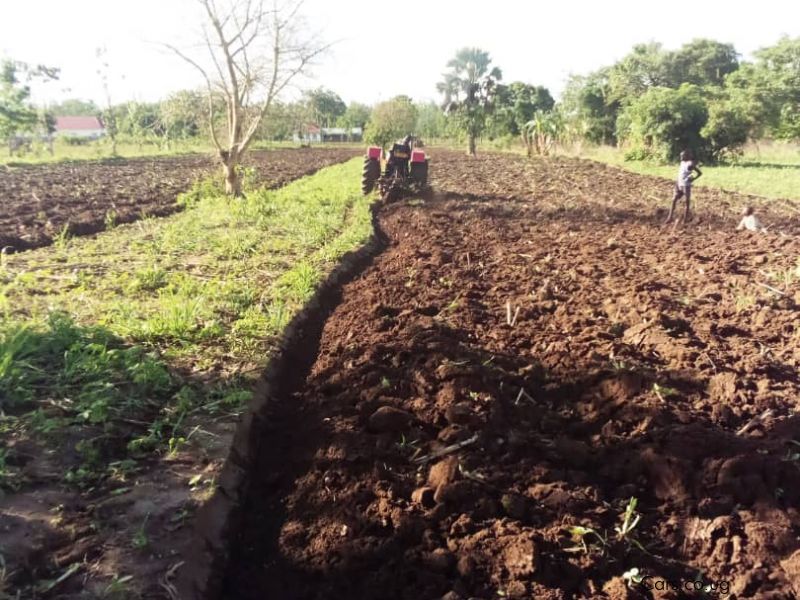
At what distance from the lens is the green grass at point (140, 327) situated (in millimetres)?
4031

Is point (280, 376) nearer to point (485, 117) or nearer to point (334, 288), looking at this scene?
point (334, 288)

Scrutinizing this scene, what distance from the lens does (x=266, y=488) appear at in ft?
12.5

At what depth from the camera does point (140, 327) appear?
17.9 feet

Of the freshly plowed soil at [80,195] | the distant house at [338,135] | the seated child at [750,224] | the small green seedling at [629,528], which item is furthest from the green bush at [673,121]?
the distant house at [338,135]

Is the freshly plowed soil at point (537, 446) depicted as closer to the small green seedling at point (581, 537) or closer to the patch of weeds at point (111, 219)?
the small green seedling at point (581, 537)

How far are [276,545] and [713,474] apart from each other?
2.38 metres

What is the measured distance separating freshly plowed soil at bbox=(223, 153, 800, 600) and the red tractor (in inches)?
314

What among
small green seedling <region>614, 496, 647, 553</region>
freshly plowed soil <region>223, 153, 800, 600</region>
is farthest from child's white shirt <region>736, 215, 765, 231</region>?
small green seedling <region>614, 496, 647, 553</region>

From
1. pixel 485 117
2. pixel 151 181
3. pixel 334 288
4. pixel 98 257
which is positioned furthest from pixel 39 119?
pixel 334 288

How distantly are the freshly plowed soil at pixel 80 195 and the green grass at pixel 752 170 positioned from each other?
14.6m

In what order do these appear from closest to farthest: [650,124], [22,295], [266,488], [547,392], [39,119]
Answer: [266,488] → [547,392] → [22,295] → [650,124] → [39,119]

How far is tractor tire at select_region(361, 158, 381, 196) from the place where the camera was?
1567 cm

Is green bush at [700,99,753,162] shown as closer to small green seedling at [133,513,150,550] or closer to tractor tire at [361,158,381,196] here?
tractor tire at [361,158,381,196]

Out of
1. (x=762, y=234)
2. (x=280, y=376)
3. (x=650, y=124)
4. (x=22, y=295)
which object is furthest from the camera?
(x=650, y=124)
